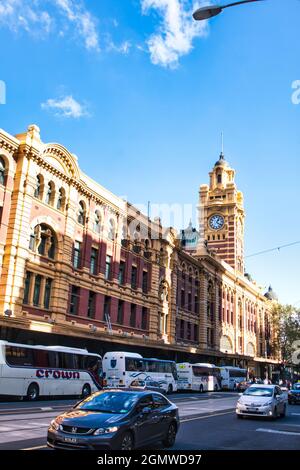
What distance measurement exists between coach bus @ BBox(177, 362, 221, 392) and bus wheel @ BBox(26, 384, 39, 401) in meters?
22.0

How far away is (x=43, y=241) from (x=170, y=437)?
80.3 ft

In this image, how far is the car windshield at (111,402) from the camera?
10664 mm

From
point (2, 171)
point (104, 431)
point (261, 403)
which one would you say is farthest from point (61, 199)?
point (104, 431)

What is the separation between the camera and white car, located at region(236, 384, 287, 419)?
19531 millimetres

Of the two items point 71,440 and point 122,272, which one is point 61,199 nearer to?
point 122,272

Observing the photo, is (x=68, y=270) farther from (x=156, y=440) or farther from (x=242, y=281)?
(x=242, y=281)

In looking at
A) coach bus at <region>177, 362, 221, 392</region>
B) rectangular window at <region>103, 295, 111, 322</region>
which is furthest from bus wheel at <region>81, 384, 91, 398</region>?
coach bus at <region>177, 362, 221, 392</region>

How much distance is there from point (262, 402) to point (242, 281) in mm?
63573

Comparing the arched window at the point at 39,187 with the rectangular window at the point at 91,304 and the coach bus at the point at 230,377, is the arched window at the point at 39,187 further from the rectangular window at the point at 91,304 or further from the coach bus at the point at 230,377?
the coach bus at the point at 230,377

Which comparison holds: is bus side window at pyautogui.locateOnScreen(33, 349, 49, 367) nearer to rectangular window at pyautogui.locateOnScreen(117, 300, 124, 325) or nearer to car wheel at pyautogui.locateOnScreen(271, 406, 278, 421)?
car wheel at pyautogui.locateOnScreen(271, 406, 278, 421)

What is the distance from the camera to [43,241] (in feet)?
113

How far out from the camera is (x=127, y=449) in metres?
9.93

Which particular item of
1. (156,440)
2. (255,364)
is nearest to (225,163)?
(255,364)

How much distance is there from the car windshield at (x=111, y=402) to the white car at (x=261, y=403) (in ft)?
32.4
